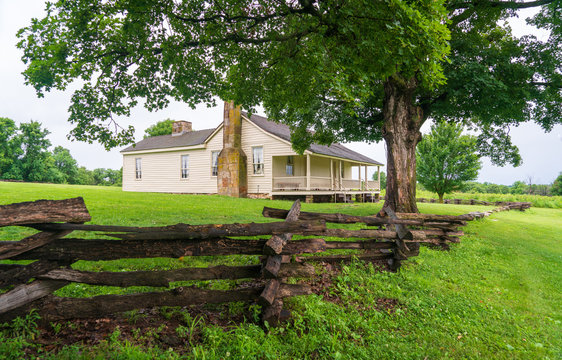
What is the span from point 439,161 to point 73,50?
93.5ft

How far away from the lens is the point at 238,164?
2095 centimetres

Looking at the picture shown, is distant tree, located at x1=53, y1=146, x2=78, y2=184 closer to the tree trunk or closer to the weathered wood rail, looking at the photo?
the weathered wood rail

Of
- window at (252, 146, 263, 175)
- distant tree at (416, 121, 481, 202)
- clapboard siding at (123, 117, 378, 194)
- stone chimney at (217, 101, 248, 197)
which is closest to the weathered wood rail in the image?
distant tree at (416, 121, 481, 202)

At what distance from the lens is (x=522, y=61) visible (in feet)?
38.2

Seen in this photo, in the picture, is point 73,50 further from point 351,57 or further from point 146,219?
point 351,57

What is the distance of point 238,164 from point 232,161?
0.47 meters

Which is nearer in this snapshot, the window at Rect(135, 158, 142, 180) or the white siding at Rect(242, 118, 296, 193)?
the white siding at Rect(242, 118, 296, 193)

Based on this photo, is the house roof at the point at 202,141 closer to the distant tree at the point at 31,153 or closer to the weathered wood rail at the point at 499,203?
the weathered wood rail at the point at 499,203

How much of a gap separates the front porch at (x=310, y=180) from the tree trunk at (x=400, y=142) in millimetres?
9501

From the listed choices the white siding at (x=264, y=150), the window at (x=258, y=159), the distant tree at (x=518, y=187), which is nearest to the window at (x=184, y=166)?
the white siding at (x=264, y=150)

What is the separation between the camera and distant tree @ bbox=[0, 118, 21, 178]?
3791 centimetres

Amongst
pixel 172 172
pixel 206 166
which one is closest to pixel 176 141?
pixel 172 172

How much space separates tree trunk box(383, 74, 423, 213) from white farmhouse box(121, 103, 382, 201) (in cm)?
951

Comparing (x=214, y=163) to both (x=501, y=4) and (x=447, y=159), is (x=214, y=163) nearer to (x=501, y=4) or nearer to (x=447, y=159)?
(x=501, y=4)
